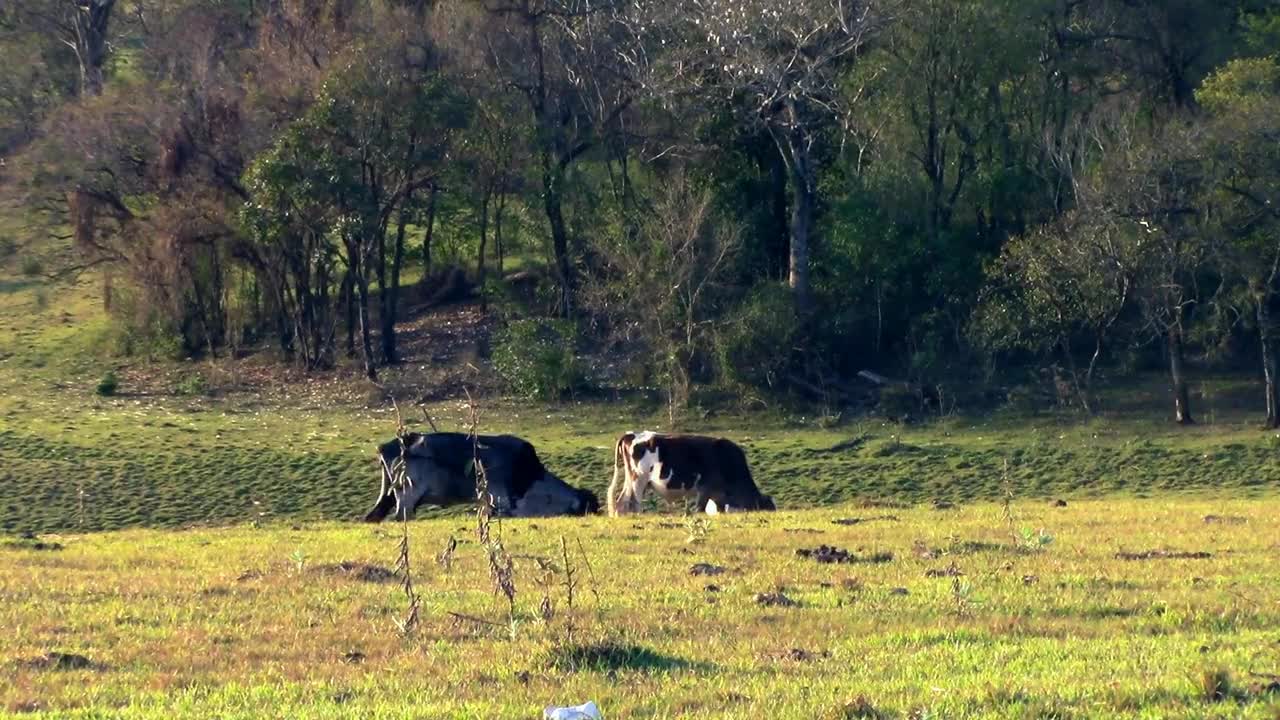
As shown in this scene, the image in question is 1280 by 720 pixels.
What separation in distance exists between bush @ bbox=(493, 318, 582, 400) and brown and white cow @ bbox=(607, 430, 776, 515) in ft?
51.6

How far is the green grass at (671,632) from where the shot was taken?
8.45 m

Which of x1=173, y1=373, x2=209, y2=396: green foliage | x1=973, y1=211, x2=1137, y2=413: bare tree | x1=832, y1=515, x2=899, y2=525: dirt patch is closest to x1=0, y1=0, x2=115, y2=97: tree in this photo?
x1=173, y1=373, x2=209, y2=396: green foliage

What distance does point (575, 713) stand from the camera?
7734 mm

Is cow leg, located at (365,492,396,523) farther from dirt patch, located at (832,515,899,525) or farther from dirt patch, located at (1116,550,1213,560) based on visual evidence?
dirt patch, located at (1116,550,1213,560)

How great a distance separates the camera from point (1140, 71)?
4728cm

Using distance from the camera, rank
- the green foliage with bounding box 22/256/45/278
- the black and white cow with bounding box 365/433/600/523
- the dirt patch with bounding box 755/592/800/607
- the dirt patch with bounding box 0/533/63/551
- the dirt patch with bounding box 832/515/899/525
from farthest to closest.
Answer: the green foliage with bounding box 22/256/45/278
the black and white cow with bounding box 365/433/600/523
the dirt patch with bounding box 832/515/899/525
the dirt patch with bounding box 0/533/63/551
the dirt patch with bounding box 755/592/800/607

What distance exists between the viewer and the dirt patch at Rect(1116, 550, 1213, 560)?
47.8 feet

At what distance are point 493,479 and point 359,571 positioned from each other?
11.3 m

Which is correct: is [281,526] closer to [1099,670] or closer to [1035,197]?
[1099,670]

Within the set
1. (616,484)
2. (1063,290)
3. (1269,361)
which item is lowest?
(616,484)

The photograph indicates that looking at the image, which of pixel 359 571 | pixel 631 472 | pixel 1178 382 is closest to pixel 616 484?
pixel 631 472

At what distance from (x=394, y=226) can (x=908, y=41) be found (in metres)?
17.2

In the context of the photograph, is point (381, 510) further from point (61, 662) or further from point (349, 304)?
point (349, 304)

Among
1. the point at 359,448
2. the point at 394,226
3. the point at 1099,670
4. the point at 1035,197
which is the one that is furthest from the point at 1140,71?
the point at 1099,670
